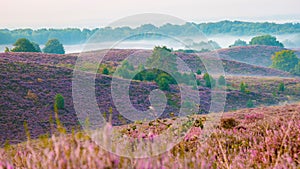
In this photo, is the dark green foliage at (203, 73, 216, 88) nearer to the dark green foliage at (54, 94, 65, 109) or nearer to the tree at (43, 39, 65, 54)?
the dark green foliage at (54, 94, 65, 109)

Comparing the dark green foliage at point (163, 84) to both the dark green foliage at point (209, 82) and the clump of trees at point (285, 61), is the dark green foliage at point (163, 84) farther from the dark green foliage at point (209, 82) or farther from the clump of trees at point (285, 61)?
the clump of trees at point (285, 61)

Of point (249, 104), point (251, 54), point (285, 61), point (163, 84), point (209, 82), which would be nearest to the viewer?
point (249, 104)

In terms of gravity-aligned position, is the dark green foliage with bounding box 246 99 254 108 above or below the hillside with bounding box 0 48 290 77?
below

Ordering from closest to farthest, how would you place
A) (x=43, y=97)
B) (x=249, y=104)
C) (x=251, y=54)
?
(x=43, y=97) → (x=249, y=104) → (x=251, y=54)

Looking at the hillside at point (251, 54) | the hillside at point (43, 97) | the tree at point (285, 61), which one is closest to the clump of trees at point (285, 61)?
the tree at point (285, 61)

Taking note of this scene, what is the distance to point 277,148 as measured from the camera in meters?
6.30

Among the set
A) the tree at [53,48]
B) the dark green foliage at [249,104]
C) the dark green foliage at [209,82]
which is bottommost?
the dark green foliage at [249,104]

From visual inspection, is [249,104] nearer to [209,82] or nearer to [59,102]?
[209,82]

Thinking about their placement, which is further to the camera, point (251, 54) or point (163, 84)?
point (251, 54)

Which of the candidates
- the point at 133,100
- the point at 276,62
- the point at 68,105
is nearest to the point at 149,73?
the point at 133,100

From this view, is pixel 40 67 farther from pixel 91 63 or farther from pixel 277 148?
pixel 277 148

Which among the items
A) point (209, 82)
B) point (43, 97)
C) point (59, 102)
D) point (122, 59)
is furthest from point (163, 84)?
point (122, 59)

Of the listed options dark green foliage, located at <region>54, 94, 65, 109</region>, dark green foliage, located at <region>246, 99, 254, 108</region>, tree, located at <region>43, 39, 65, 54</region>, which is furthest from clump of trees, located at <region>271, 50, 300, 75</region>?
dark green foliage, located at <region>54, 94, 65, 109</region>

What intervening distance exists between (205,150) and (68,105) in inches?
1208
